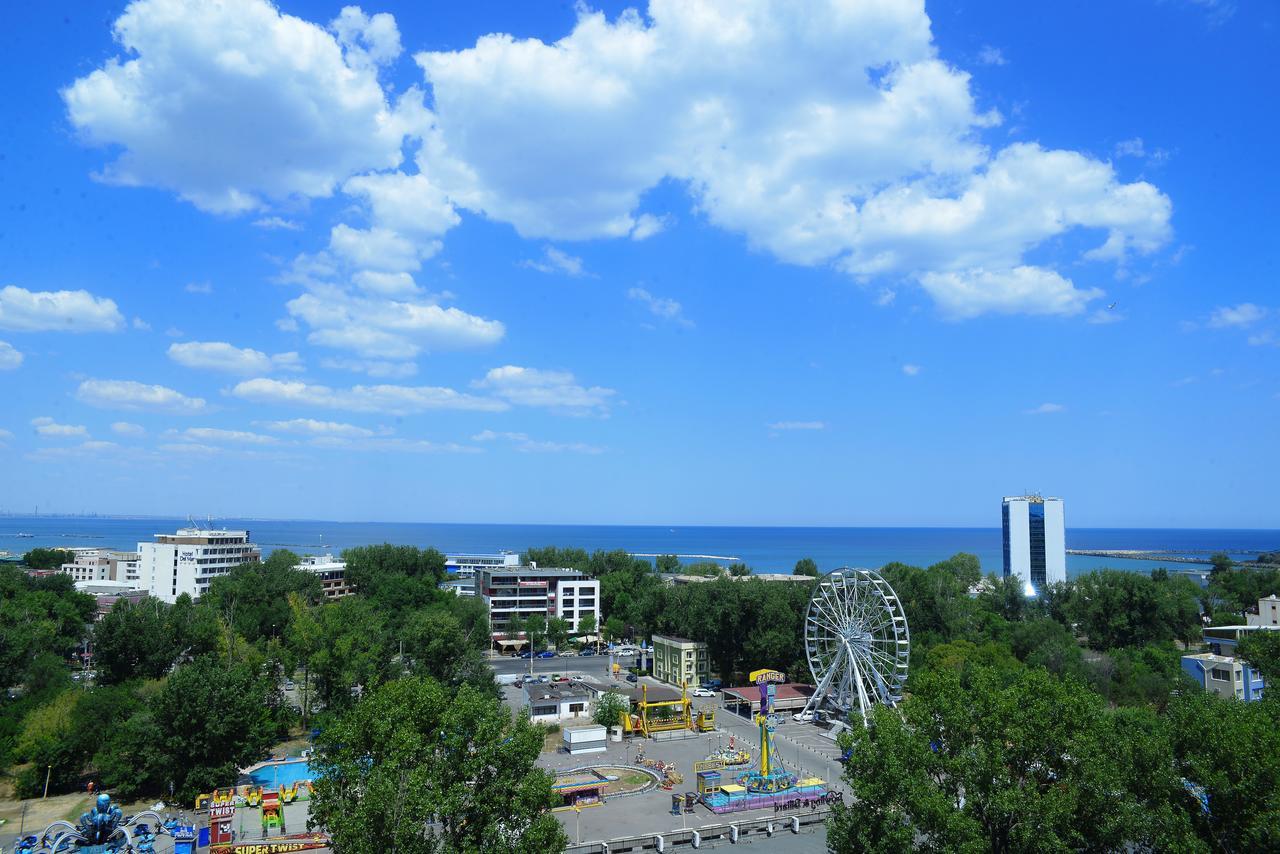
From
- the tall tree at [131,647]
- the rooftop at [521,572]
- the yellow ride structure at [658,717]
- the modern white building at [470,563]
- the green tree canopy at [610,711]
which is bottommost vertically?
the yellow ride structure at [658,717]

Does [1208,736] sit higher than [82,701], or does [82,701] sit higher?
[1208,736]

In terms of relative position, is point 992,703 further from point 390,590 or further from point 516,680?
point 390,590

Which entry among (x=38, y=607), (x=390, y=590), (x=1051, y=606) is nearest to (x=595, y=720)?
(x=390, y=590)

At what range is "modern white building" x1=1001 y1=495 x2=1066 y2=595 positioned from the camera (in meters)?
104

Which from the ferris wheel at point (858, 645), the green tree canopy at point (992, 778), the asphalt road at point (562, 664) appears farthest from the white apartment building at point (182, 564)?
the green tree canopy at point (992, 778)

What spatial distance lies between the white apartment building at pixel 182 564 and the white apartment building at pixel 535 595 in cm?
3242

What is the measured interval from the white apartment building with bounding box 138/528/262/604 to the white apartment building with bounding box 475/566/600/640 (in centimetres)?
3242

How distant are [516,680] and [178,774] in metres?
24.3

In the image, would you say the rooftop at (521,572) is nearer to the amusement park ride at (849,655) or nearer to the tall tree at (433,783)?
the amusement park ride at (849,655)

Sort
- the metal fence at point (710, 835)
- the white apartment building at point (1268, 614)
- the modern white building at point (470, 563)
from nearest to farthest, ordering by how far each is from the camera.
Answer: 1. the metal fence at point (710, 835)
2. the white apartment building at point (1268, 614)
3. the modern white building at point (470, 563)

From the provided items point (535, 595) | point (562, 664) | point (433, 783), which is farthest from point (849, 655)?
point (535, 595)

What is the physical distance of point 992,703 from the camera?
18422mm

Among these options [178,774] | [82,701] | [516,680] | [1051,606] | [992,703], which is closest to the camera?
[992,703]

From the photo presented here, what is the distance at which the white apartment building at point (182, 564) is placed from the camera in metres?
78.6
